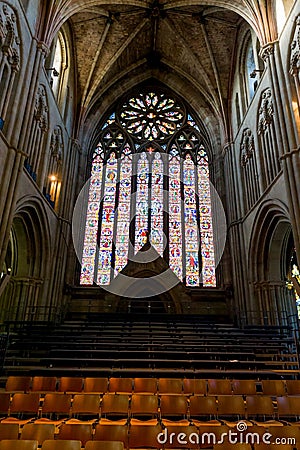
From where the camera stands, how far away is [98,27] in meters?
15.9

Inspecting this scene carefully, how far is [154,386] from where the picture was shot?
18.8ft

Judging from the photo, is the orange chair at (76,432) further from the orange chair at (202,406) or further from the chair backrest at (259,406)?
the chair backrest at (259,406)

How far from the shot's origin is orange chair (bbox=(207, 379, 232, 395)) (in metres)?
5.66

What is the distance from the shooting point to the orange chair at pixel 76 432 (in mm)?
3760

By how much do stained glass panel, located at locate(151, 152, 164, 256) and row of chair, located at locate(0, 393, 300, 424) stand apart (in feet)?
34.6

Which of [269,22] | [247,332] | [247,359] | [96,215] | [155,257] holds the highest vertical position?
[269,22]

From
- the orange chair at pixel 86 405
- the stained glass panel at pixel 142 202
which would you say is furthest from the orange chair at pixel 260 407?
the stained glass panel at pixel 142 202

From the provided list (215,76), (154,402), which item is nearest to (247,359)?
(154,402)

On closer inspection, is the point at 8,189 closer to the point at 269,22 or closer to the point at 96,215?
the point at 96,215

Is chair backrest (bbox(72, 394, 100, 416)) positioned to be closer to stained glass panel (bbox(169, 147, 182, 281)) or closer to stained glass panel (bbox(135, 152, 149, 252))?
stained glass panel (bbox(169, 147, 182, 281))

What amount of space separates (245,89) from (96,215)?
9498 mm

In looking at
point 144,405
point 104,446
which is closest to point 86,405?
point 144,405

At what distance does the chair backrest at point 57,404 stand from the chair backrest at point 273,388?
348 centimetres

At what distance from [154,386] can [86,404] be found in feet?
4.74
